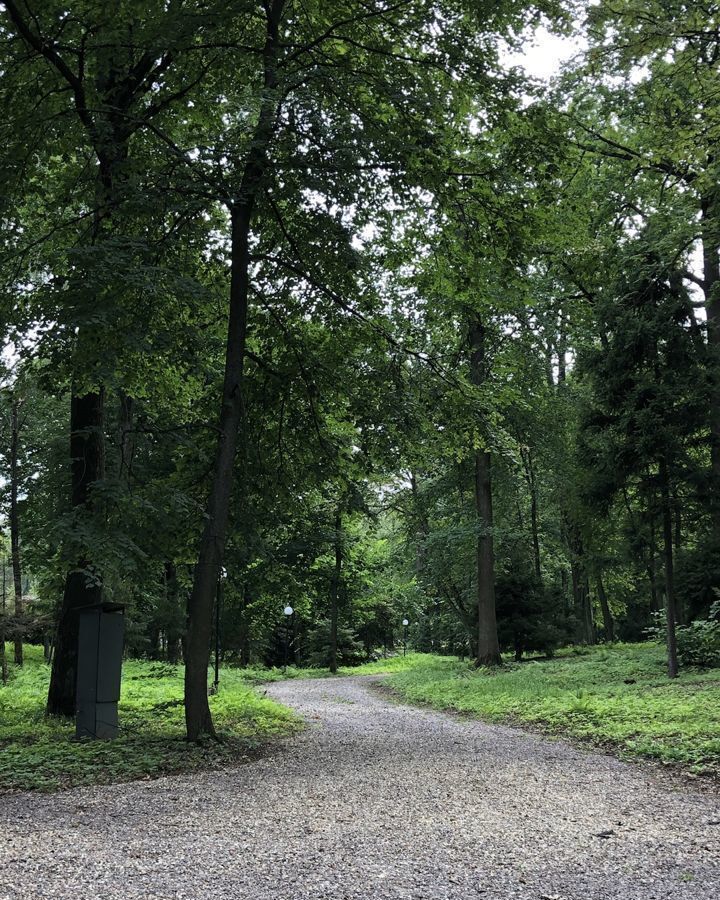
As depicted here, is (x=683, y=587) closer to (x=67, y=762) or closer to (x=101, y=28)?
(x=67, y=762)

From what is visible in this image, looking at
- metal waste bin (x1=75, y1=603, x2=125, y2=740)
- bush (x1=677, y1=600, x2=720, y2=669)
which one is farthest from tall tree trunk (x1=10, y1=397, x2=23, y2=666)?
bush (x1=677, y1=600, x2=720, y2=669)

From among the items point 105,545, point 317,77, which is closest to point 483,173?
point 317,77

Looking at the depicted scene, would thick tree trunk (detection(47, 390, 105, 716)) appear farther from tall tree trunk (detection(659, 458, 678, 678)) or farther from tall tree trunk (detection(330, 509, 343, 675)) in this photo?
tall tree trunk (detection(330, 509, 343, 675))

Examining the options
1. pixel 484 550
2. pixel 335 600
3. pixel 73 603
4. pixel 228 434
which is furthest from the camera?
pixel 335 600

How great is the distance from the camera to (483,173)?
8711 mm

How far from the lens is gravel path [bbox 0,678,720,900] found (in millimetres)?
3492

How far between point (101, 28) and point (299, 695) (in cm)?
1330

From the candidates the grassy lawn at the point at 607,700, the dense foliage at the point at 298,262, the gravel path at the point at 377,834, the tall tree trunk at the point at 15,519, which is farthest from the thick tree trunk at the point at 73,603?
the tall tree trunk at the point at 15,519

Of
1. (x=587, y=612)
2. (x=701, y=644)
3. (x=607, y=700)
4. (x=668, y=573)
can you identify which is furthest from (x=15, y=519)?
(x=587, y=612)

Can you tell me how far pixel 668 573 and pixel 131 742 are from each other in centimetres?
894

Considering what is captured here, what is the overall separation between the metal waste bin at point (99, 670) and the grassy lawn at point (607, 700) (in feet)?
17.3

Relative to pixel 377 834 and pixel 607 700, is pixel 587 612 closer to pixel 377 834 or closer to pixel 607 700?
pixel 607 700

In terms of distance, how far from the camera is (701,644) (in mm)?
12922

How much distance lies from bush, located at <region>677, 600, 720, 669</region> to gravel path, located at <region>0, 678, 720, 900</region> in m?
6.48
